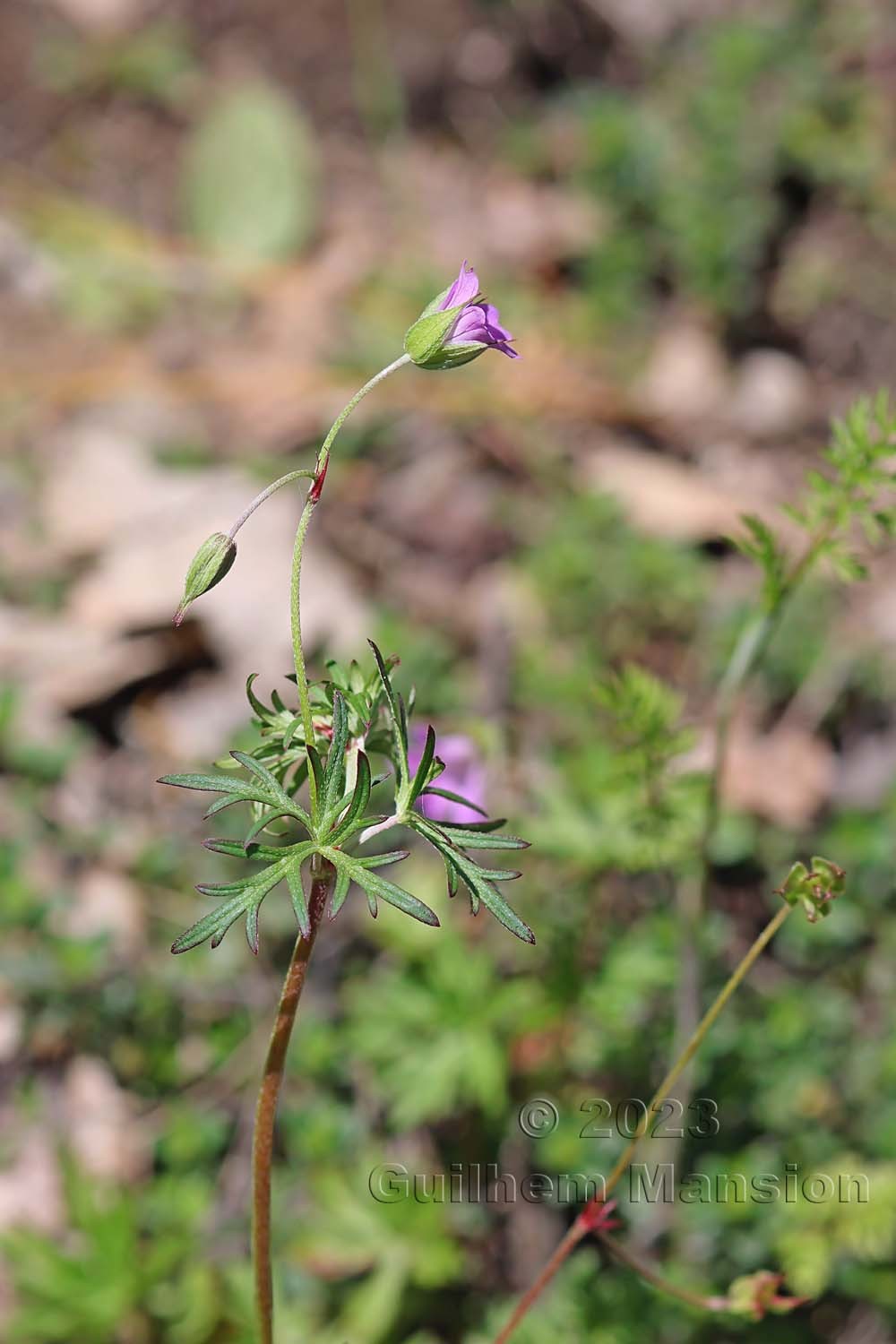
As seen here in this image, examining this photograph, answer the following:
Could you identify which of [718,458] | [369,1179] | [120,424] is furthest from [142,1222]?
[718,458]

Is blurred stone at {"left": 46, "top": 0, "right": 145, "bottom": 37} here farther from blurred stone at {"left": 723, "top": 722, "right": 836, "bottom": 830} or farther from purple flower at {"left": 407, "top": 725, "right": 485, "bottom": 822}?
purple flower at {"left": 407, "top": 725, "right": 485, "bottom": 822}

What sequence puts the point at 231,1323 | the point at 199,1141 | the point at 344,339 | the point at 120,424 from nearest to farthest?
the point at 231,1323
the point at 199,1141
the point at 120,424
the point at 344,339

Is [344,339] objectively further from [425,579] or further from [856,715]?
[856,715]

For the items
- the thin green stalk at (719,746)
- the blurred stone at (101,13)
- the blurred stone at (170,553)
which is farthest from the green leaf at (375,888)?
the blurred stone at (101,13)

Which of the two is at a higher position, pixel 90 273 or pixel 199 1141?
pixel 90 273

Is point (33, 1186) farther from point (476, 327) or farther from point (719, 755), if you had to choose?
point (476, 327)

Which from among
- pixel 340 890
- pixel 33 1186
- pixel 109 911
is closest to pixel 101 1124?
pixel 33 1186
